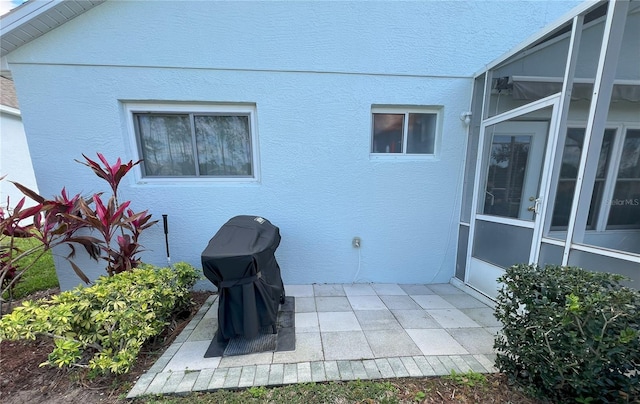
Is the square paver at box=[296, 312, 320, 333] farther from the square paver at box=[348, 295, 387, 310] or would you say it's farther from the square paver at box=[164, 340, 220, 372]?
the square paver at box=[164, 340, 220, 372]

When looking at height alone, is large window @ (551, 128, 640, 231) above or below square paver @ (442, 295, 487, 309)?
above

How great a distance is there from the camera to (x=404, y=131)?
3.25m

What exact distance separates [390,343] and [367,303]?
2.41 ft

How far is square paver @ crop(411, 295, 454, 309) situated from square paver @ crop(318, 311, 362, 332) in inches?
39.1

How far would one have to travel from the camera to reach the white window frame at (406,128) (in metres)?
3.18

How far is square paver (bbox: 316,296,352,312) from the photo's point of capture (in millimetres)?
2816

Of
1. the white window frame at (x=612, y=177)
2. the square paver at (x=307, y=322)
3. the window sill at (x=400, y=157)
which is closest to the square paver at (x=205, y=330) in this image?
the square paver at (x=307, y=322)

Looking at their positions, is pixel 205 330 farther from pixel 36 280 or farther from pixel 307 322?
pixel 36 280

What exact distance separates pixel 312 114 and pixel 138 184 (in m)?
2.54

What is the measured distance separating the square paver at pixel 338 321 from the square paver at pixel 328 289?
1.53 ft

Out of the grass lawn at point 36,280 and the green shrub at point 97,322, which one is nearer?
the green shrub at point 97,322

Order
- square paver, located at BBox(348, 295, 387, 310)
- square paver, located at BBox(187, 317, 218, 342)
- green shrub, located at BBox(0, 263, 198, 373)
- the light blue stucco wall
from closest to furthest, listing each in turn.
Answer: green shrub, located at BBox(0, 263, 198, 373)
square paver, located at BBox(187, 317, 218, 342)
the light blue stucco wall
square paver, located at BBox(348, 295, 387, 310)

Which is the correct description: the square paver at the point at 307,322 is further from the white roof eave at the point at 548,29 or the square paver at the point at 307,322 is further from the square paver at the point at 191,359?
the white roof eave at the point at 548,29

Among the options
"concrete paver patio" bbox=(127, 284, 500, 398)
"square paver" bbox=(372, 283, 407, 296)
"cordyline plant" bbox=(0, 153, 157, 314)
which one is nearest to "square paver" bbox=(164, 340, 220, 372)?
"concrete paver patio" bbox=(127, 284, 500, 398)
